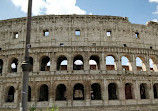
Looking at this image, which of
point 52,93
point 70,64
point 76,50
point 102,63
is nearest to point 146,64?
point 102,63

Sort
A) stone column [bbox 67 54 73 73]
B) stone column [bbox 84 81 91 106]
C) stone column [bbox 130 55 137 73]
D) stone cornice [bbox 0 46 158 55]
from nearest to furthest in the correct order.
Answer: stone column [bbox 84 81 91 106]
stone column [bbox 67 54 73 73]
stone cornice [bbox 0 46 158 55]
stone column [bbox 130 55 137 73]

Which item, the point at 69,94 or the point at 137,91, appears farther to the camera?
the point at 137,91

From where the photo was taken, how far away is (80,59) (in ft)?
64.1

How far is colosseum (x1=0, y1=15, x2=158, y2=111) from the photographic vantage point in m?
16.4

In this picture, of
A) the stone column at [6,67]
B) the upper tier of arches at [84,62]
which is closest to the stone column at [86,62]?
the upper tier of arches at [84,62]

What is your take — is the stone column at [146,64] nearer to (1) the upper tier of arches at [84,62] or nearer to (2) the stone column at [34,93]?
(1) the upper tier of arches at [84,62]

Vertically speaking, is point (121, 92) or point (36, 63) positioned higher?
point (36, 63)

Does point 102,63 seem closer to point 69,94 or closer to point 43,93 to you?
point 69,94

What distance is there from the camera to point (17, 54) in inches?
710

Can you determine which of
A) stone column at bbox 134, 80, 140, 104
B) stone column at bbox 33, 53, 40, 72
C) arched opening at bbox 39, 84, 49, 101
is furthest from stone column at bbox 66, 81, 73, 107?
stone column at bbox 134, 80, 140, 104

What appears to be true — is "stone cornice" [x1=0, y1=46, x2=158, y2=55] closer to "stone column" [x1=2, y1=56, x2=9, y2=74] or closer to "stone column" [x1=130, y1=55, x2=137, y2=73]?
"stone column" [x1=130, y1=55, x2=137, y2=73]

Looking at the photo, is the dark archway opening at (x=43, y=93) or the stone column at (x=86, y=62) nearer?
the stone column at (x=86, y=62)

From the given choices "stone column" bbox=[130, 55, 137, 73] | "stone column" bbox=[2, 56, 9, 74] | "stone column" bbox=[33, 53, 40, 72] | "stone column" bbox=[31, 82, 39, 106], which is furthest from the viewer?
"stone column" bbox=[130, 55, 137, 73]

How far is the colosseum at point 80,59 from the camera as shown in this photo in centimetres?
1639
